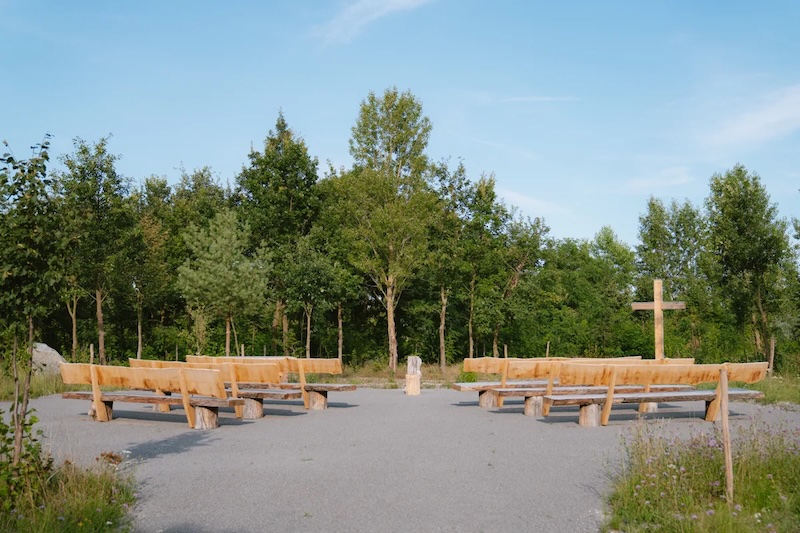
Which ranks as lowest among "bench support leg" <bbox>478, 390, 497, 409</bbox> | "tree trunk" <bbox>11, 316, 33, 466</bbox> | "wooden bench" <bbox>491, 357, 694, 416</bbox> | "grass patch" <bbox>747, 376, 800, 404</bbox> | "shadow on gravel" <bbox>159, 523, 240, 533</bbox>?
"grass patch" <bbox>747, 376, 800, 404</bbox>

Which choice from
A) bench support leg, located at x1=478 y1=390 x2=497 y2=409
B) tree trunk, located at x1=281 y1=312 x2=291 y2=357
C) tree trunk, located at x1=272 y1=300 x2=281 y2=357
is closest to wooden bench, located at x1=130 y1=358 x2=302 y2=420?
bench support leg, located at x1=478 y1=390 x2=497 y2=409

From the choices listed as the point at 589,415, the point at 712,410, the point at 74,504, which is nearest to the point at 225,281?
the point at 589,415

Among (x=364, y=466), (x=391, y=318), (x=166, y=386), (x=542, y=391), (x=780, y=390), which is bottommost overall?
(x=780, y=390)

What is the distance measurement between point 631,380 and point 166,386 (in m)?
7.22

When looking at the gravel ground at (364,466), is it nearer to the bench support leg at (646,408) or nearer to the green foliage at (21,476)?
the bench support leg at (646,408)

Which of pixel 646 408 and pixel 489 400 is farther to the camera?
pixel 489 400

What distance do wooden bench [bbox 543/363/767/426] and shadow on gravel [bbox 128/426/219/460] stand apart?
521 centimetres

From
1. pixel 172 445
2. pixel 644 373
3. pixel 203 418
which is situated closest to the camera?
pixel 172 445

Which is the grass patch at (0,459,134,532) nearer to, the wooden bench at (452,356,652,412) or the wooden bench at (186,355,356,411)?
the wooden bench at (186,355,356,411)

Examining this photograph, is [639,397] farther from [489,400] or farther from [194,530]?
[194,530]

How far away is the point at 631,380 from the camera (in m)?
10.8

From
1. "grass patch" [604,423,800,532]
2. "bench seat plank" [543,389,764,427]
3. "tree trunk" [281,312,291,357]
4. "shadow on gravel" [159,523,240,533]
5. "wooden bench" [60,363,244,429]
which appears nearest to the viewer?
"grass patch" [604,423,800,532]

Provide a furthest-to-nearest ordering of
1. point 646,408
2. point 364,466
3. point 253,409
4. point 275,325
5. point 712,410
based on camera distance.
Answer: point 275,325, point 646,408, point 253,409, point 712,410, point 364,466

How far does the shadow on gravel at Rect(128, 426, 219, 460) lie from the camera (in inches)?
328
